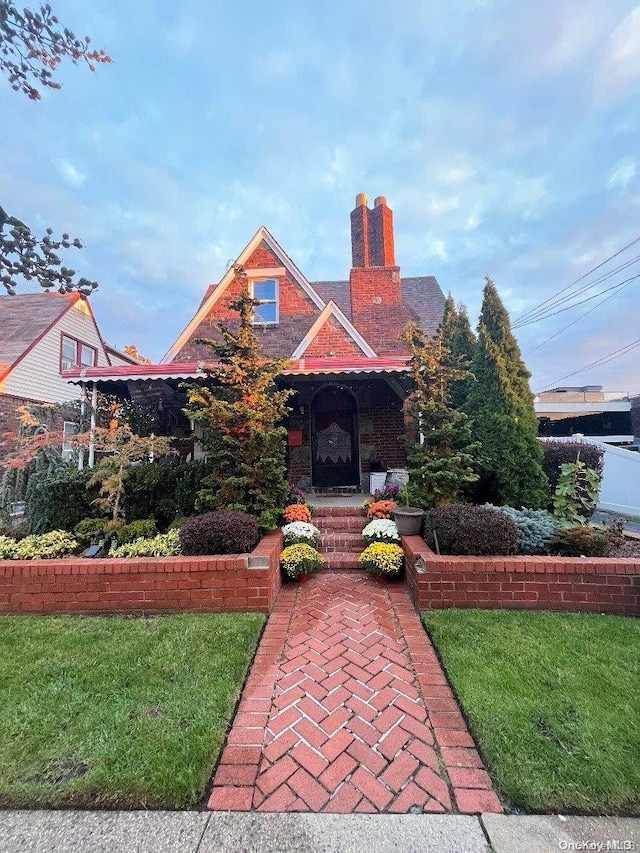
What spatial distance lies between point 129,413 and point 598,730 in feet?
30.1

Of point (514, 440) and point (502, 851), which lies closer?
point (502, 851)

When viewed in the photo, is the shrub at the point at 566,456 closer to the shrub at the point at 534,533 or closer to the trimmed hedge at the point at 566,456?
the trimmed hedge at the point at 566,456

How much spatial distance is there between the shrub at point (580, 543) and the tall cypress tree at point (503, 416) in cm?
149

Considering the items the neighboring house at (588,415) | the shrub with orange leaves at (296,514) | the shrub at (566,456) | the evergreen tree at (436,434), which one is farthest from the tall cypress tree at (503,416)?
the neighboring house at (588,415)

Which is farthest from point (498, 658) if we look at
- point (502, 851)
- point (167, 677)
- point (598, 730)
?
point (167, 677)

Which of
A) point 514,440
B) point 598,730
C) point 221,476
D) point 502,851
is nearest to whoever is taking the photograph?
point 502,851

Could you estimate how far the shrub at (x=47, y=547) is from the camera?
4480 millimetres

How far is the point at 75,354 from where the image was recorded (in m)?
16.6

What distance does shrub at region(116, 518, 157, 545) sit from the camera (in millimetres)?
5102

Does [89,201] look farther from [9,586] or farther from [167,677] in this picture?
[167,677]

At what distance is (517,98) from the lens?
23.5ft

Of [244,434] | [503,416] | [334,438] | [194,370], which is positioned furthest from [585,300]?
[244,434]

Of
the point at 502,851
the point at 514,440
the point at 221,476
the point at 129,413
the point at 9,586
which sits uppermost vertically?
the point at 129,413

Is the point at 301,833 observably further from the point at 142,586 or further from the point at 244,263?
the point at 244,263
